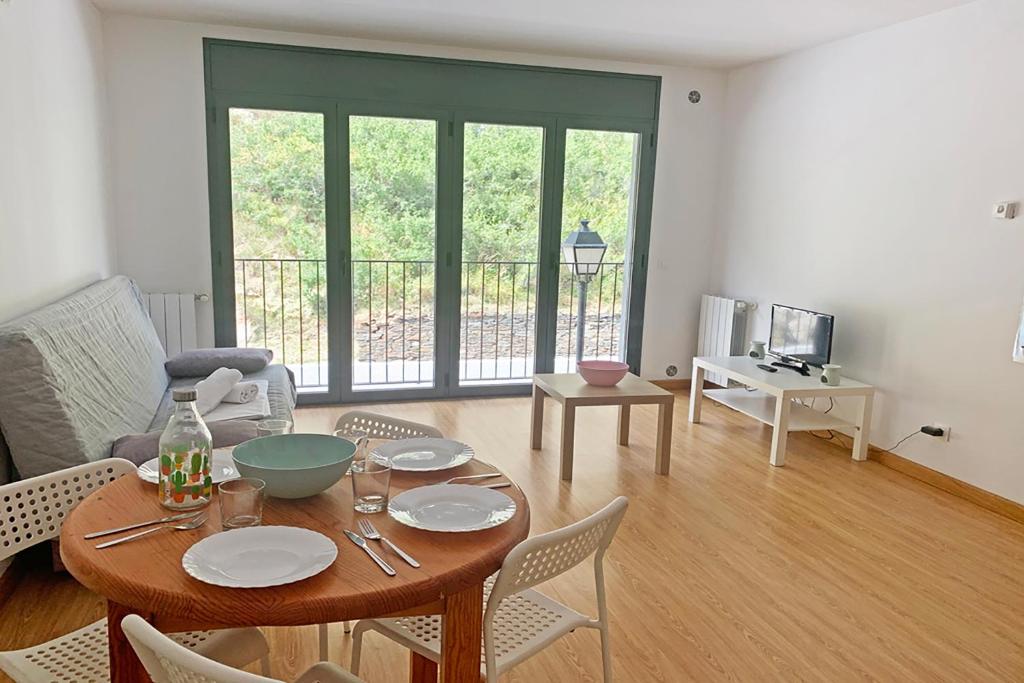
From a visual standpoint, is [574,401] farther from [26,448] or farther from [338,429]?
[26,448]

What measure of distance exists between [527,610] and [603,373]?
228cm

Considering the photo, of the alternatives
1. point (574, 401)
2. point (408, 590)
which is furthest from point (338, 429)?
point (574, 401)

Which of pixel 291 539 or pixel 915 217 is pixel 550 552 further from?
pixel 915 217

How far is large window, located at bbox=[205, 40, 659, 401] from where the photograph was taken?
15.6 feet

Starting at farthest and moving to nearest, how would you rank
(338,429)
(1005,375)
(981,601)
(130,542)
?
(1005,375) → (981,601) → (338,429) → (130,542)

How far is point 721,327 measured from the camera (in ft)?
18.0

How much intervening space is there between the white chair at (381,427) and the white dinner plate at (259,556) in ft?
2.92

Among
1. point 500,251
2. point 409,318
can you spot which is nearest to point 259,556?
point 409,318

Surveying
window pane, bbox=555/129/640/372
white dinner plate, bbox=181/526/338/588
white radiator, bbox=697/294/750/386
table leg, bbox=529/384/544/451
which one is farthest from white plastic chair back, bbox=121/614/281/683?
white radiator, bbox=697/294/750/386

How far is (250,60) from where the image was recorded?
15.2 feet

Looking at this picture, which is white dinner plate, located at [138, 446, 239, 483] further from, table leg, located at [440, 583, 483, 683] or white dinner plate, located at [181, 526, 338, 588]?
table leg, located at [440, 583, 483, 683]

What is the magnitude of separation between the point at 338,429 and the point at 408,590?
1139 mm

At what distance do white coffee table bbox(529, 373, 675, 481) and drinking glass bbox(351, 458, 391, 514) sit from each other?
2.18m

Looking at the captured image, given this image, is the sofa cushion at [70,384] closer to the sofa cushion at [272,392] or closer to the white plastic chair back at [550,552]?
the sofa cushion at [272,392]
